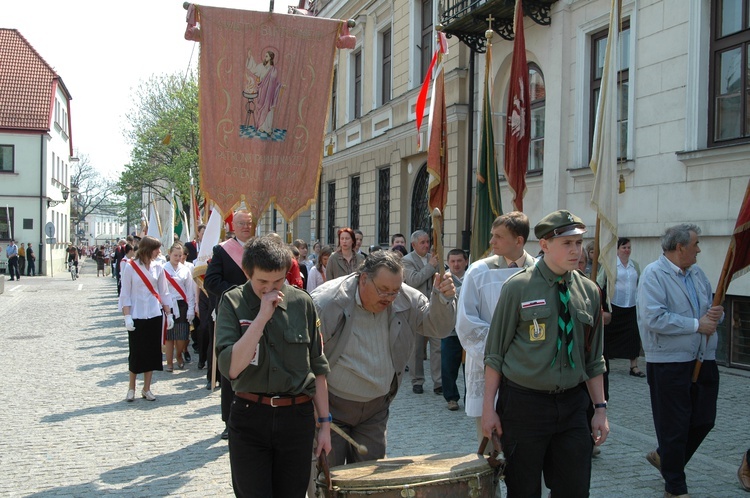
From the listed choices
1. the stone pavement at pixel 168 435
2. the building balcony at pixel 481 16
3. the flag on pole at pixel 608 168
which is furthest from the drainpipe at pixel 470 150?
the flag on pole at pixel 608 168

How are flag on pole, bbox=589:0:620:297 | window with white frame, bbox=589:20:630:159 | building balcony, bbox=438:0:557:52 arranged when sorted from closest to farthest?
1. flag on pole, bbox=589:0:620:297
2. window with white frame, bbox=589:20:630:159
3. building balcony, bbox=438:0:557:52

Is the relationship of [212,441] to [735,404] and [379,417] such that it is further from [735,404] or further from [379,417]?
[735,404]

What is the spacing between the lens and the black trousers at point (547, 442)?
3596 mm

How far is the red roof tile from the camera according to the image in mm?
41969

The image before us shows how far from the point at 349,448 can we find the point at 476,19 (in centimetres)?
1280

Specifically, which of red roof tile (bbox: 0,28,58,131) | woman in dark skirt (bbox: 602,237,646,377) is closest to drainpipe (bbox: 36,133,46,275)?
red roof tile (bbox: 0,28,58,131)

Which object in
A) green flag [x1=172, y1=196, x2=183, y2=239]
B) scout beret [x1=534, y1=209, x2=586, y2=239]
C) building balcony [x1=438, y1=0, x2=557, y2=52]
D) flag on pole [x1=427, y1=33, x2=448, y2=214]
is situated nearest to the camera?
scout beret [x1=534, y1=209, x2=586, y2=239]

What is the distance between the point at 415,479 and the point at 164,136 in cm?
3849

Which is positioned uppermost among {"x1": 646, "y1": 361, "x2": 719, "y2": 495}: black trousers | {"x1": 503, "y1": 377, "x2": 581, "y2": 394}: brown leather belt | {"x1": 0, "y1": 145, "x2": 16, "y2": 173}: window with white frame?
{"x1": 0, "y1": 145, "x2": 16, "y2": 173}: window with white frame

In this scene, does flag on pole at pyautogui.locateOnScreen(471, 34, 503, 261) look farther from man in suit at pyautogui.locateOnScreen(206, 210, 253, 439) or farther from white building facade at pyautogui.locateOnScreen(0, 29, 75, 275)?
white building facade at pyautogui.locateOnScreen(0, 29, 75, 275)

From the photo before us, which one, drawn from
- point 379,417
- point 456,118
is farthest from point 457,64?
point 379,417

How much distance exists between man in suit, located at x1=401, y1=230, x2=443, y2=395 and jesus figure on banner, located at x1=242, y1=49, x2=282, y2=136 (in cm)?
241

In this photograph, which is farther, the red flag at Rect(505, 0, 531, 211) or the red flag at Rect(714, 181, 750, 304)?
the red flag at Rect(505, 0, 531, 211)

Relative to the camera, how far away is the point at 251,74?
7695 mm
